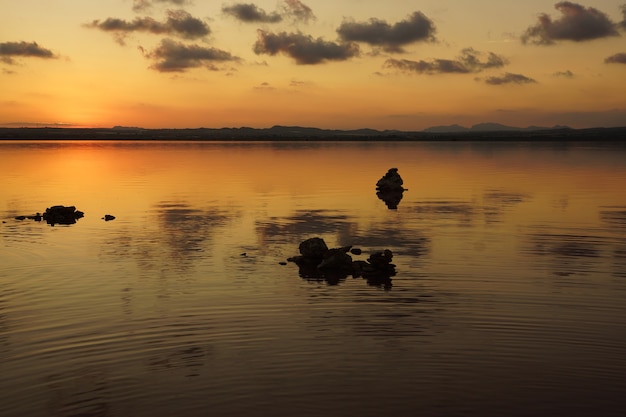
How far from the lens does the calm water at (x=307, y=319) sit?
18.0 metres

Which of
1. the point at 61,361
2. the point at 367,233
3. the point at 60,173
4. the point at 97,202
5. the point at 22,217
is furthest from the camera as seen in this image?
the point at 60,173

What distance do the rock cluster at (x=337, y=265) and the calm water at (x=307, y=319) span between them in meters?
0.67

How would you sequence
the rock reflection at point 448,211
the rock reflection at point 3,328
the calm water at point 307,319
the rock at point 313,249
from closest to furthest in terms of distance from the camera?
1. the calm water at point 307,319
2. the rock reflection at point 3,328
3. the rock at point 313,249
4. the rock reflection at point 448,211

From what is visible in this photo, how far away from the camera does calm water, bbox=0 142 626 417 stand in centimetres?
1795

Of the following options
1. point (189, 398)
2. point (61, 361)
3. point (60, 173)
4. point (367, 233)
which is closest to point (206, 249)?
point (367, 233)

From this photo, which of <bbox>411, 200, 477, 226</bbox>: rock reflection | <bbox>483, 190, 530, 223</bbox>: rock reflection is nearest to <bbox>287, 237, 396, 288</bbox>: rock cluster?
<bbox>411, 200, 477, 226</bbox>: rock reflection

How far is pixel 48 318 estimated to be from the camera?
2536 cm

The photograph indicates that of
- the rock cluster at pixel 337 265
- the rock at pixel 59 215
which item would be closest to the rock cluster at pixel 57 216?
the rock at pixel 59 215

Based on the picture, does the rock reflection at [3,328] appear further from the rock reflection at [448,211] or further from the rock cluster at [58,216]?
the rock reflection at [448,211]

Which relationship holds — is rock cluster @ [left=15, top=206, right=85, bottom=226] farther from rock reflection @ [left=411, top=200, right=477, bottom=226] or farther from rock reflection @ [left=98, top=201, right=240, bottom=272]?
rock reflection @ [left=411, top=200, right=477, bottom=226]

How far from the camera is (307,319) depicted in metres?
25.3

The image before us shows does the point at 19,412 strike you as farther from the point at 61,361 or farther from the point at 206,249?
the point at 206,249

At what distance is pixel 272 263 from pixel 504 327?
1504 cm

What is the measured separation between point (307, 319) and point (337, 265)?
984cm
